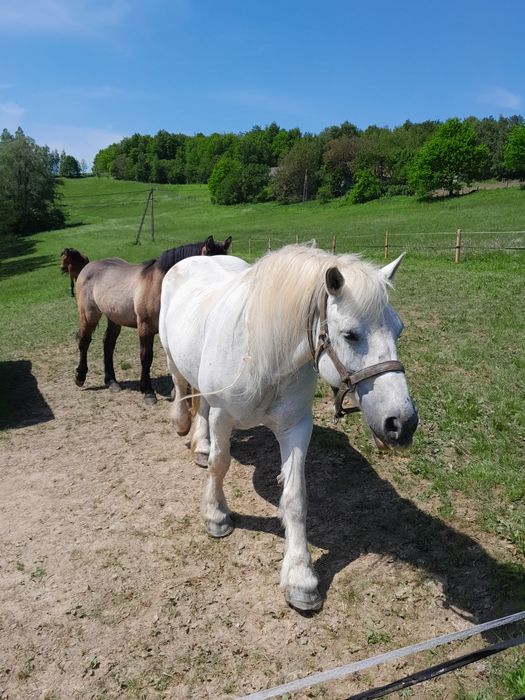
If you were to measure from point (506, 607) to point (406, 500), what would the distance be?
1.16m

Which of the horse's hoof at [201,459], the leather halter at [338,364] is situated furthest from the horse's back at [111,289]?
the leather halter at [338,364]

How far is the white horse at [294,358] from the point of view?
240cm

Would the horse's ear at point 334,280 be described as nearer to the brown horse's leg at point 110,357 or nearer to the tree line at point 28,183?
the brown horse's leg at point 110,357

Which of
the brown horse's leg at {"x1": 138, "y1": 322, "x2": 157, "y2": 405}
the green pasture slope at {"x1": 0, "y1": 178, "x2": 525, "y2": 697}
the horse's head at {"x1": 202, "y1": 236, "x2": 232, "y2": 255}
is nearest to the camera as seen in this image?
the green pasture slope at {"x1": 0, "y1": 178, "x2": 525, "y2": 697}

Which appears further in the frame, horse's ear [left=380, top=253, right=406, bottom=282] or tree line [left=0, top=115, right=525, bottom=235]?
tree line [left=0, top=115, right=525, bottom=235]

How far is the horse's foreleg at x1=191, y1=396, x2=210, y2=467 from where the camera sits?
4795 millimetres

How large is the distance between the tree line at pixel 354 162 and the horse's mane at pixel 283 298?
53.5 meters

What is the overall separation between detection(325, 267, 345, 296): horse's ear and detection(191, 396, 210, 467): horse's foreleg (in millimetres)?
2693

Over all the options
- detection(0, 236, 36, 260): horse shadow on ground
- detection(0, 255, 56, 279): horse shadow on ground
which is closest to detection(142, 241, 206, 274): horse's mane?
detection(0, 255, 56, 279): horse shadow on ground

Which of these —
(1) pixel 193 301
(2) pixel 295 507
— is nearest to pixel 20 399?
(1) pixel 193 301

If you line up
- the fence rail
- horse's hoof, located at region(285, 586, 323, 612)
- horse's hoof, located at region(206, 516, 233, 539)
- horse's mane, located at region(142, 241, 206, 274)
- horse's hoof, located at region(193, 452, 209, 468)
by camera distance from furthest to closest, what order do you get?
the fence rail < horse's mane, located at region(142, 241, 206, 274) < horse's hoof, located at region(193, 452, 209, 468) < horse's hoof, located at region(206, 516, 233, 539) < horse's hoof, located at region(285, 586, 323, 612)

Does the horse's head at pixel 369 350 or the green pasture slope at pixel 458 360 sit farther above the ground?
the horse's head at pixel 369 350

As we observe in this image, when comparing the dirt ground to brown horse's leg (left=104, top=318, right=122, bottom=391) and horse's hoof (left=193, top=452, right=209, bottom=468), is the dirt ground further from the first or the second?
brown horse's leg (left=104, top=318, right=122, bottom=391)

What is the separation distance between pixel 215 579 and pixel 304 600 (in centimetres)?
67
